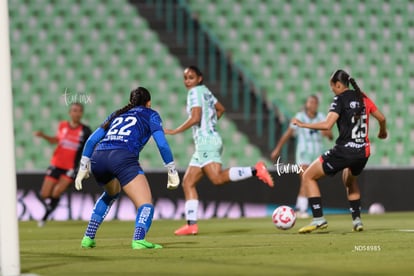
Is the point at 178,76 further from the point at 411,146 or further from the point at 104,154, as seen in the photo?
the point at 104,154

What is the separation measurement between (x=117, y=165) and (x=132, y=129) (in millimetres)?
393

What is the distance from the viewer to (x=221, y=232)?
12.3 metres

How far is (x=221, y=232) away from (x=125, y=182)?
359 centimetres

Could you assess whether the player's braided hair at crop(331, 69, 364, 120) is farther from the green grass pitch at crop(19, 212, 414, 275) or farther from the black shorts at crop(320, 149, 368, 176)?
the green grass pitch at crop(19, 212, 414, 275)

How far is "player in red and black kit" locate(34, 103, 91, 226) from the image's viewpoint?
1605 cm

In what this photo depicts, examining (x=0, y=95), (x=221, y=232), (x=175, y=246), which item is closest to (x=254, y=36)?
(x=221, y=232)

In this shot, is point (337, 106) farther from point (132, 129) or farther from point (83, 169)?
point (83, 169)

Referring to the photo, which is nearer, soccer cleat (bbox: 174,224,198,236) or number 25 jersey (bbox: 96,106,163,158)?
number 25 jersey (bbox: 96,106,163,158)

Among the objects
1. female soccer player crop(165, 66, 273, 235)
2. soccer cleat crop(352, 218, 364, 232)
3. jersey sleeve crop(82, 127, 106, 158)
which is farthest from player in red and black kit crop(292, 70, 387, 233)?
jersey sleeve crop(82, 127, 106, 158)

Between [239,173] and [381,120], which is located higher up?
[381,120]

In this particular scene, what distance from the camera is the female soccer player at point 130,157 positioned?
29.0 ft

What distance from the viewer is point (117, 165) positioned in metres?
8.95

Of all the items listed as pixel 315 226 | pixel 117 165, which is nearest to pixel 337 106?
pixel 315 226

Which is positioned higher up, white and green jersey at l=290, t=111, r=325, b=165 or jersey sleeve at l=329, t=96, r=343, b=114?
jersey sleeve at l=329, t=96, r=343, b=114
